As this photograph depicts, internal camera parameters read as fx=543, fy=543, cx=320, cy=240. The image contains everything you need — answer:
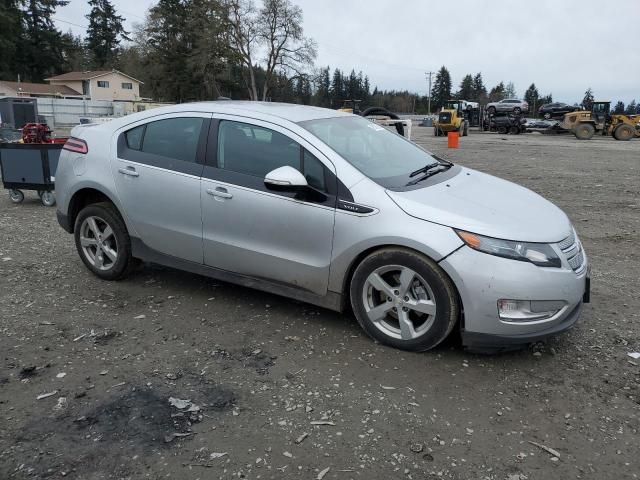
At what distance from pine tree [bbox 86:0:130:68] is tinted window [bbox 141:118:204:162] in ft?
299

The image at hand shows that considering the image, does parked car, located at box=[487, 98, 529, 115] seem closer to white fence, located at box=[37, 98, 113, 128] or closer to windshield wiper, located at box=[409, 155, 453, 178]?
white fence, located at box=[37, 98, 113, 128]

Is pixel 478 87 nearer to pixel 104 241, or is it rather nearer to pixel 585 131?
pixel 585 131

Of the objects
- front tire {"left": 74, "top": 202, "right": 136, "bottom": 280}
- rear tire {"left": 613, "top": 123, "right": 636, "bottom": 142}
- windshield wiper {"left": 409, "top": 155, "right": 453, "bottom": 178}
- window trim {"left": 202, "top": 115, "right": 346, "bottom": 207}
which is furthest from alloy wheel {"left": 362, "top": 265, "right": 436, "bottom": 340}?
rear tire {"left": 613, "top": 123, "right": 636, "bottom": 142}

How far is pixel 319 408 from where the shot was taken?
123 inches

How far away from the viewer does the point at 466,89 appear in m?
115

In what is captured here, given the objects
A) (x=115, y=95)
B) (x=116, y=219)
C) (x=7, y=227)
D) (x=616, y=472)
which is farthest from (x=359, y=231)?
(x=115, y=95)

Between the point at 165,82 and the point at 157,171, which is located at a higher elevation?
the point at 165,82

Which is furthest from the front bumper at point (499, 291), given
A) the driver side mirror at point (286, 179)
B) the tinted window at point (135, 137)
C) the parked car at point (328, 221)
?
the tinted window at point (135, 137)

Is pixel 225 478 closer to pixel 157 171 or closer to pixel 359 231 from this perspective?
pixel 359 231

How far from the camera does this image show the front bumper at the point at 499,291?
10.9 ft

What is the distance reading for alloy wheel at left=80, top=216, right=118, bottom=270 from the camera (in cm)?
498

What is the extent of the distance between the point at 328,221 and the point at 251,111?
1.24 metres

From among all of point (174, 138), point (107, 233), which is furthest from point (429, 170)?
point (107, 233)

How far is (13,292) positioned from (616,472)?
4783mm
